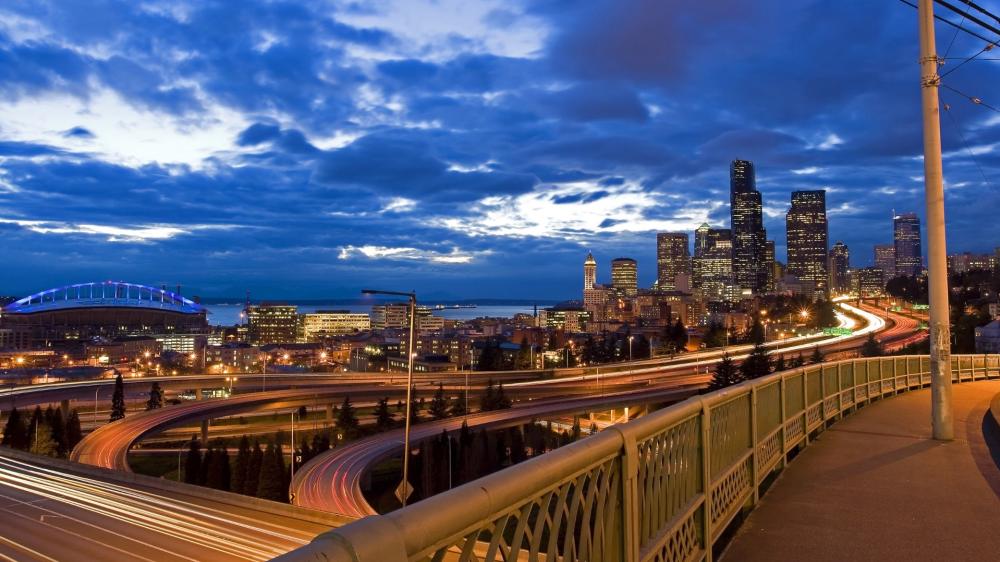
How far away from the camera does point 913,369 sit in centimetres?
1827

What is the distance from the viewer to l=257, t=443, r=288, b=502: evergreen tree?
3078 cm

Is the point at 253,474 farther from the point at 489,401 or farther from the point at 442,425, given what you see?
the point at 489,401

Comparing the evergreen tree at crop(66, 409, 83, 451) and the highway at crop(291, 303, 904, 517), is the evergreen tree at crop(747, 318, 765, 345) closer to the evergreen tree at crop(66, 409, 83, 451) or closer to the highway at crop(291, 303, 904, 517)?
the highway at crop(291, 303, 904, 517)

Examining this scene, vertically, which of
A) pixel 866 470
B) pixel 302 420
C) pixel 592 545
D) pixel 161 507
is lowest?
pixel 302 420

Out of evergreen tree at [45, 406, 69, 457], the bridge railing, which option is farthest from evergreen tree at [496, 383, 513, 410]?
the bridge railing

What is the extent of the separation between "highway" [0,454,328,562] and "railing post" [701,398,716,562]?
10.9 meters

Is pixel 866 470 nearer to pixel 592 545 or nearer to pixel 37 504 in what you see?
pixel 592 545

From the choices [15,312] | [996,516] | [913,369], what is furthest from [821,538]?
[15,312]

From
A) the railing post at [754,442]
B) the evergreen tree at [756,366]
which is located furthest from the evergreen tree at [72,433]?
the evergreen tree at [756,366]

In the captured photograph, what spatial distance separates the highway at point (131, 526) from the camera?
533 inches

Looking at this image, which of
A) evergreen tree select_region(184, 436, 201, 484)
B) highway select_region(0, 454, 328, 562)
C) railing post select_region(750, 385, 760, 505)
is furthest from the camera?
evergreen tree select_region(184, 436, 201, 484)

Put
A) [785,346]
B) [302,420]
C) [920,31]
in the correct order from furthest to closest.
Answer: [785,346] < [302,420] < [920,31]

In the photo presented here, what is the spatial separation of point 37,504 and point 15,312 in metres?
180

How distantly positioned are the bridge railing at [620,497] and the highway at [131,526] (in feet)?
34.1
